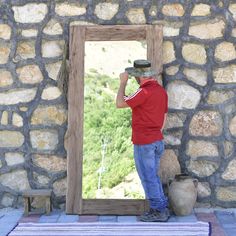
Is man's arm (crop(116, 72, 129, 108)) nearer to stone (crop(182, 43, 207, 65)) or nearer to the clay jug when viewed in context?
stone (crop(182, 43, 207, 65))

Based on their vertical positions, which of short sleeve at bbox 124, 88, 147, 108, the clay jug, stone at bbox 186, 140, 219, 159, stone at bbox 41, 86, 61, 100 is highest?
stone at bbox 41, 86, 61, 100

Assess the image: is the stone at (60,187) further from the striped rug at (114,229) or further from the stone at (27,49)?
the stone at (27,49)

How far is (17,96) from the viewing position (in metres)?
5.95

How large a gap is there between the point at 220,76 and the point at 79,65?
154 centimetres

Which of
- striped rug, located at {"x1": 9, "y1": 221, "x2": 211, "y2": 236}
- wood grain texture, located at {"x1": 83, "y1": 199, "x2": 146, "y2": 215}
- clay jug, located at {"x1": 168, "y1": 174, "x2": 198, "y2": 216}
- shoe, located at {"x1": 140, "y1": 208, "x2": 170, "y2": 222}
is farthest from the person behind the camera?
wood grain texture, located at {"x1": 83, "y1": 199, "x2": 146, "y2": 215}

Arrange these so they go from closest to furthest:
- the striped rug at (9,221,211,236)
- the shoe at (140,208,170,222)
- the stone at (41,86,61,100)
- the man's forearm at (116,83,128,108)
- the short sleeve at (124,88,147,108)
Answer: the striped rug at (9,221,211,236), the short sleeve at (124,88,147,108), the man's forearm at (116,83,128,108), the shoe at (140,208,170,222), the stone at (41,86,61,100)

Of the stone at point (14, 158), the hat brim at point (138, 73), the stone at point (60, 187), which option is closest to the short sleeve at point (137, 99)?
the hat brim at point (138, 73)

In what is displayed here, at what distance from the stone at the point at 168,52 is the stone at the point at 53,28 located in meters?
1.16

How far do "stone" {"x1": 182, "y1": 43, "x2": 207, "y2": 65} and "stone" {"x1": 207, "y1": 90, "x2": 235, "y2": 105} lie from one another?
Result: 1.17 feet

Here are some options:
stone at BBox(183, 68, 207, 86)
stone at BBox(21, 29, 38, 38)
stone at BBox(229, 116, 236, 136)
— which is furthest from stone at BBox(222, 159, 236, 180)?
stone at BBox(21, 29, 38, 38)

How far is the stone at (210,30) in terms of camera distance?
580 centimetres

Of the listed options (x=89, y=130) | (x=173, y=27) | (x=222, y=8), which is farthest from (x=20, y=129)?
(x=222, y=8)

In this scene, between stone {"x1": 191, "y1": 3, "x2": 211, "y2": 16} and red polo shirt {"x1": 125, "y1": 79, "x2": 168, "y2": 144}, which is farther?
stone {"x1": 191, "y1": 3, "x2": 211, "y2": 16}

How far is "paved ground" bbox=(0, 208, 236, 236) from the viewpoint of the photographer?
5.27 meters
